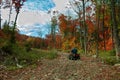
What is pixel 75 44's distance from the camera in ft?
263

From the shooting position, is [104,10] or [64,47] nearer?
[104,10]

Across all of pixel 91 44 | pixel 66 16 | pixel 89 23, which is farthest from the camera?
pixel 66 16

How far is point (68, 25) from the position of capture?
277ft

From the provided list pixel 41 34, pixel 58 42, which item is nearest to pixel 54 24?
pixel 58 42

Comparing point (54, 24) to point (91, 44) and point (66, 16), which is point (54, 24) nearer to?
point (66, 16)

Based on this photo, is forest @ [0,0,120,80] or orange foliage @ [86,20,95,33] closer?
forest @ [0,0,120,80]

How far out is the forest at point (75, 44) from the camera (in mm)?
19234

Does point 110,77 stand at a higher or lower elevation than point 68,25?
lower

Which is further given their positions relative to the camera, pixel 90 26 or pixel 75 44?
pixel 75 44

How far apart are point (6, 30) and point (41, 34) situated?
89197mm

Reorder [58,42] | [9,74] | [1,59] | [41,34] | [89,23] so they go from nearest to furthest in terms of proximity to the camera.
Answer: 1. [9,74]
2. [1,59]
3. [89,23]
4. [58,42]
5. [41,34]

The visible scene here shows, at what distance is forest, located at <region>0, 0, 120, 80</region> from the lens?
63.1 feet

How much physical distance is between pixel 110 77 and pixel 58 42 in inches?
3702

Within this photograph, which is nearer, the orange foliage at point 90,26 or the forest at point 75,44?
the forest at point 75,44
